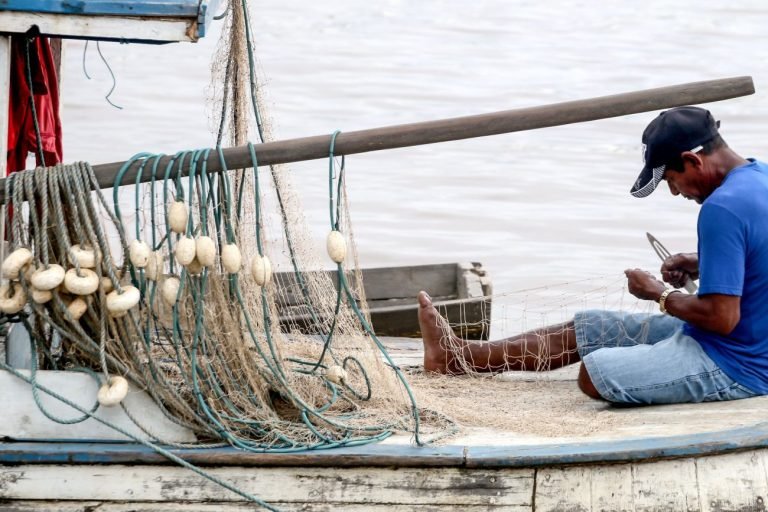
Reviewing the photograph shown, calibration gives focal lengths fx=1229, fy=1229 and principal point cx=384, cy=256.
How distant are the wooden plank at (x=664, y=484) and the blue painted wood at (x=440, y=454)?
0.14 ft

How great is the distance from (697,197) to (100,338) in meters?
2.00

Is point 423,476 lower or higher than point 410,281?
lower

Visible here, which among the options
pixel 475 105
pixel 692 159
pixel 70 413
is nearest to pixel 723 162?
pixel 692 159

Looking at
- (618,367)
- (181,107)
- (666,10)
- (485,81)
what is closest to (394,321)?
(618,367)

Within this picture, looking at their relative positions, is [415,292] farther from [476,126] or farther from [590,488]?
[590,488]

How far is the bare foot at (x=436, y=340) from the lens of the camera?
15.7ft

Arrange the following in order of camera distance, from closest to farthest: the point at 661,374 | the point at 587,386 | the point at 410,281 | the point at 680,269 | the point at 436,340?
1. the point at 661,374
2. the point at 587,386
3. the point at 680,269
4. the point at 436,340
5. the point at 410,281

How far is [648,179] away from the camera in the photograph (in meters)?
4.14

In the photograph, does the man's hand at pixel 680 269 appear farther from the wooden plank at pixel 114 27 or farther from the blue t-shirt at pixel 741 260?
the wooden plank at pixel 114 27

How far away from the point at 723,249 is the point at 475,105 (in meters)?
11.2

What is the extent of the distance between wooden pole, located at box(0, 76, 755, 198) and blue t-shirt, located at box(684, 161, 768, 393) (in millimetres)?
331

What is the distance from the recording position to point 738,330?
402cm

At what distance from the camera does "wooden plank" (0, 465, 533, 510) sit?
3611mm

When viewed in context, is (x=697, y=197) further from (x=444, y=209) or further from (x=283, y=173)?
(x=444, y=209)
